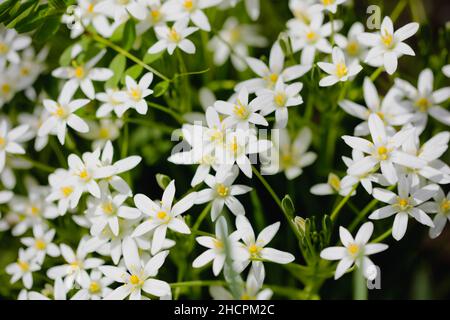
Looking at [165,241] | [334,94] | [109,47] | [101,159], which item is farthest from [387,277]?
[109,47]

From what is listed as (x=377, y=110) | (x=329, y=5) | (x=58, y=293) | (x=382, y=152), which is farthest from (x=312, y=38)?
(x=58, y=293)

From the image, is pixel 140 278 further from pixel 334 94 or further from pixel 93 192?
pixel 334 94

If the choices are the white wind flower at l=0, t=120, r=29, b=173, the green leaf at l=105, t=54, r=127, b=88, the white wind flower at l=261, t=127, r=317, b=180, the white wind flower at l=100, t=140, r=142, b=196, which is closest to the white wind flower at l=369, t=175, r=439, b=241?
the white wind flower at l=261, t=127, r=317, b=180

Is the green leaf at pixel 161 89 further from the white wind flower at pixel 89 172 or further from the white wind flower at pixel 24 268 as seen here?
the white wind flower at pixel 24 268

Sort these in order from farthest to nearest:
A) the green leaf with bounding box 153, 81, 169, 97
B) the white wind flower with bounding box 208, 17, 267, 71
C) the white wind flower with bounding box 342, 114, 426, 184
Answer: the white wind flower with bounding box 208, 17, 267, 71 < the green leaf with bounding box 153, 81, 169, 97 < the white wind flower with bounding box 342, 114, 426, 184

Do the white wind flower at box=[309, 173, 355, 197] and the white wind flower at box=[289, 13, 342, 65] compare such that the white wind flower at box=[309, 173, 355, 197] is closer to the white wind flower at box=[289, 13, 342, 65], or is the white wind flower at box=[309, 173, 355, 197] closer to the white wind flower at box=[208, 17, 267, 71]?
the white wind flower at box=[289, 13, 342, 65]

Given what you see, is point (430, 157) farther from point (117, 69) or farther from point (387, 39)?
point (117, 69)
